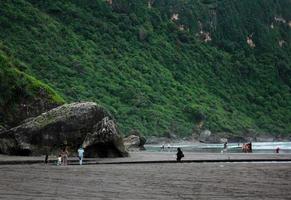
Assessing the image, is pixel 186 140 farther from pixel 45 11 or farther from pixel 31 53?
pixel 45 11

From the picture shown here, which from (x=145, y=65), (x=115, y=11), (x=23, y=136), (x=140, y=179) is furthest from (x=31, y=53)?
(x=140, y=179)

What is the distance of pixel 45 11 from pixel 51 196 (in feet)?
494

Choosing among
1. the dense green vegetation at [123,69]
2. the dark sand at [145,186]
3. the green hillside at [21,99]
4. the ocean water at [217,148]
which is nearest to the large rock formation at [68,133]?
the green hillside at [21,99]

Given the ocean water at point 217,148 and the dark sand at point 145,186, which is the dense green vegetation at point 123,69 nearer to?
the ocean water at point 217,148

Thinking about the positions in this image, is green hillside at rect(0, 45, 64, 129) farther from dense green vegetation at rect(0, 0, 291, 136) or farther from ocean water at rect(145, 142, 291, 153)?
dense green vegetation at rect(0, 0, 291, 136)

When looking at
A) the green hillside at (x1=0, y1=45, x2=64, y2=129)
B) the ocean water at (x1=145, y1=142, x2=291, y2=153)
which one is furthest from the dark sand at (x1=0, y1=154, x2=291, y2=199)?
the ocean water at (x1=145, y1=142, x2=291, y2=153)

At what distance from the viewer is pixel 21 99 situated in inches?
2291

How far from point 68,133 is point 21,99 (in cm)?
1606

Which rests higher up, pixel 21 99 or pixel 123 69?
pixel 123 69

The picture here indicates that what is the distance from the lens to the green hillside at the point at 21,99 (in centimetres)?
5694

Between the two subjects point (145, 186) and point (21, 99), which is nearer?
point (145, 186)

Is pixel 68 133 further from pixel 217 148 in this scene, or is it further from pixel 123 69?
pixel 123 69

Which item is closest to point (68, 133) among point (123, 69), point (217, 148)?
point (217, 148)

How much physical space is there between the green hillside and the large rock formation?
11.7 metres
